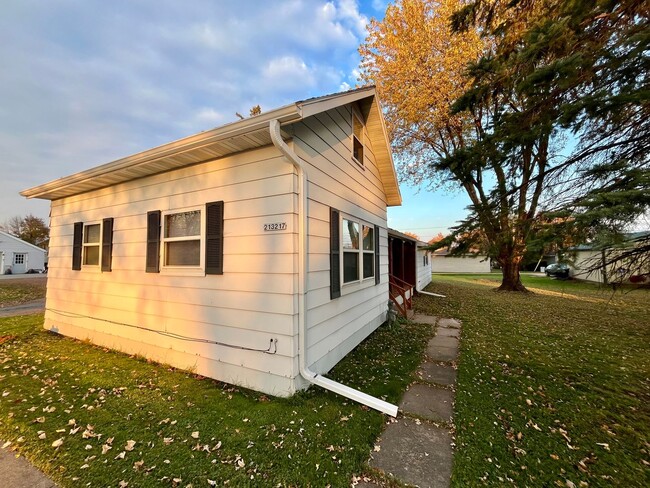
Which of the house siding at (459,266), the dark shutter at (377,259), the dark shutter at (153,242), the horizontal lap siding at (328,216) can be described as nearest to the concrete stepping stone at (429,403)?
the horizontal lap siding at (328,216)

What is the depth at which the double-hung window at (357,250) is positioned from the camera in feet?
15.7

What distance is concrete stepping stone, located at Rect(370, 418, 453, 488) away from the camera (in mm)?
2209

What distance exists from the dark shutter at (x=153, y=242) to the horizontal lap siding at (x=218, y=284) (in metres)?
0.16

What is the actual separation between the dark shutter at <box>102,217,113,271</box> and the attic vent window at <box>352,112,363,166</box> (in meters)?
4.97

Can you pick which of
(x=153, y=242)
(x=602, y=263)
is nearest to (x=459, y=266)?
(x=602, y=263)

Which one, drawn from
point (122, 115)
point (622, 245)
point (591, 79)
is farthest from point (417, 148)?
point (122, 115)

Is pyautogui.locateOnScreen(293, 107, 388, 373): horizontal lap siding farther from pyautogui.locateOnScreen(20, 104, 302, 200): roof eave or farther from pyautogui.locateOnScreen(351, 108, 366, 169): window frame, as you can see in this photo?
pyautogui.locateOnScreen(20, 104, 302, 200): roof eave

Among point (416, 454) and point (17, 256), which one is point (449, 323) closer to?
point (416, 454)

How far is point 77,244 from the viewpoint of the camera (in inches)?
229

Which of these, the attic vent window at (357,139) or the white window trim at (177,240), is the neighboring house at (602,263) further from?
the white window trim at (177,240)

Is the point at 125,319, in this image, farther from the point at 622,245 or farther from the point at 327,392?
the point at 622,245

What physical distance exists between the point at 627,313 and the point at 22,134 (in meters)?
23.7

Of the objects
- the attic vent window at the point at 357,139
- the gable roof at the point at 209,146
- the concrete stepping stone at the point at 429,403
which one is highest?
→ the attic vent window at the point at 357,139

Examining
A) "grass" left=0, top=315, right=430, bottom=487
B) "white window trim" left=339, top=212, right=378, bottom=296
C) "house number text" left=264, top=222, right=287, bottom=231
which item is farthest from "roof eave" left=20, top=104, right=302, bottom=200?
"grass" left=0, top=315, right=430, bottom=487
